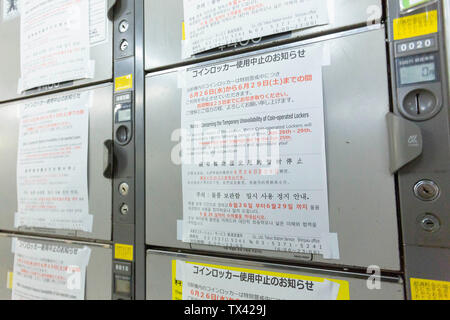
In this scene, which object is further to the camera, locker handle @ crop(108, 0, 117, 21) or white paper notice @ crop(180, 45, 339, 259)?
locker handle @ crop(108, 0, 117, 21)

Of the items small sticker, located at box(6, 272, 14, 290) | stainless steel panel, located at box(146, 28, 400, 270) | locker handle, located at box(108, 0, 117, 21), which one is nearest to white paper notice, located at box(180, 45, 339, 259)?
stainless steel panel, located at box(146, 28, 400, 270)

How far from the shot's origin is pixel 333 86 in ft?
2.44

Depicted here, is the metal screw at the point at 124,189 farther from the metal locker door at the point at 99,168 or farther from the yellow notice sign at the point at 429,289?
the yellow notice sign at the point at 429,289

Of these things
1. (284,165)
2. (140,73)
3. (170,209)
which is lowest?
(170,209)

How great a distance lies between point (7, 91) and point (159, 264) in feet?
3.76

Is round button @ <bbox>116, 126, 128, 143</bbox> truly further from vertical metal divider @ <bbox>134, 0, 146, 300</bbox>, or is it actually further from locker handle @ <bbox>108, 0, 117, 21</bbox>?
locker handle @ <bbox>108, 0, 117, 21</bbox>

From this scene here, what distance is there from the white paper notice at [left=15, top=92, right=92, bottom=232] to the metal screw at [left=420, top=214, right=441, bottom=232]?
109 centimetres

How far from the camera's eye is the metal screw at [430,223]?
641 mm

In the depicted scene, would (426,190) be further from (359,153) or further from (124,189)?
(124,189)

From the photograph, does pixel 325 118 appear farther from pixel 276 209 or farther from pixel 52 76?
pixel 52 76

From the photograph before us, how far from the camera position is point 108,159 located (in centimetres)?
102

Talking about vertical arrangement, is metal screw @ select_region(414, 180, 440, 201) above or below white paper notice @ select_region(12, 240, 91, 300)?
above

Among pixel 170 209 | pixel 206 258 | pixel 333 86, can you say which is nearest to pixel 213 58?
pixel 333 86

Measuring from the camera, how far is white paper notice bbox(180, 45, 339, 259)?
2.48 feet
